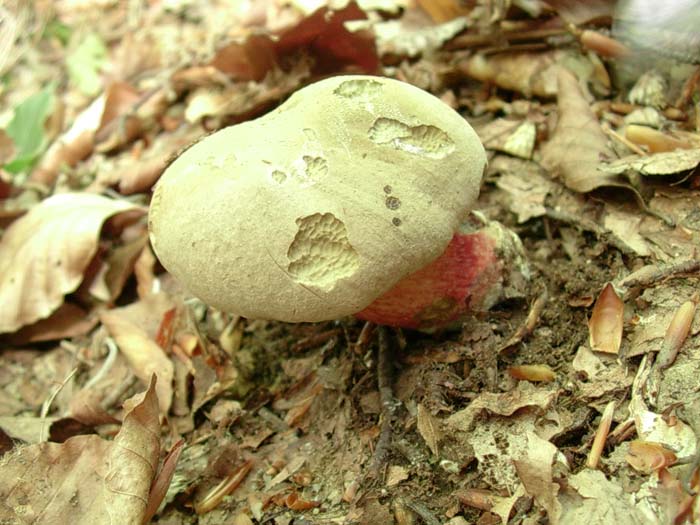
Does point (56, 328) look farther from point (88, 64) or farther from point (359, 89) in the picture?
point (88, 64)

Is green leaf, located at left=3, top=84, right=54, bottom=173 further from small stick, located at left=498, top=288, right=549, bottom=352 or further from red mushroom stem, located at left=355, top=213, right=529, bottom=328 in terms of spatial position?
small stick, located at left=498, top=288, right=549, bottom=352

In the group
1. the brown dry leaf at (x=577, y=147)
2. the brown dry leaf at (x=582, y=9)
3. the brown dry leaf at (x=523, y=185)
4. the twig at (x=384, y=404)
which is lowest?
the twig at (x=384, y=404)

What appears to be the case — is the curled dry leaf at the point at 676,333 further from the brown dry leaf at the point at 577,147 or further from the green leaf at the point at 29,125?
the green leaf at the point at 29,125

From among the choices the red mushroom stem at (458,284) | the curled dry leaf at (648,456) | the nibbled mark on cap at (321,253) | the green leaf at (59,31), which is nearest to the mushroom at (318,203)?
the nibbled mark on cap at (321,253)

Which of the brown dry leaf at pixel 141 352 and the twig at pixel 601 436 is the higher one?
the twig at pixel 601 436

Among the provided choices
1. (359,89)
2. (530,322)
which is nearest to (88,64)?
(359,89)

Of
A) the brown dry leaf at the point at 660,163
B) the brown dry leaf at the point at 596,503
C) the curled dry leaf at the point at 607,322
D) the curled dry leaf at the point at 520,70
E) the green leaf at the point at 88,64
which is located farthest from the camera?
the green leaf at the point at 88,64
